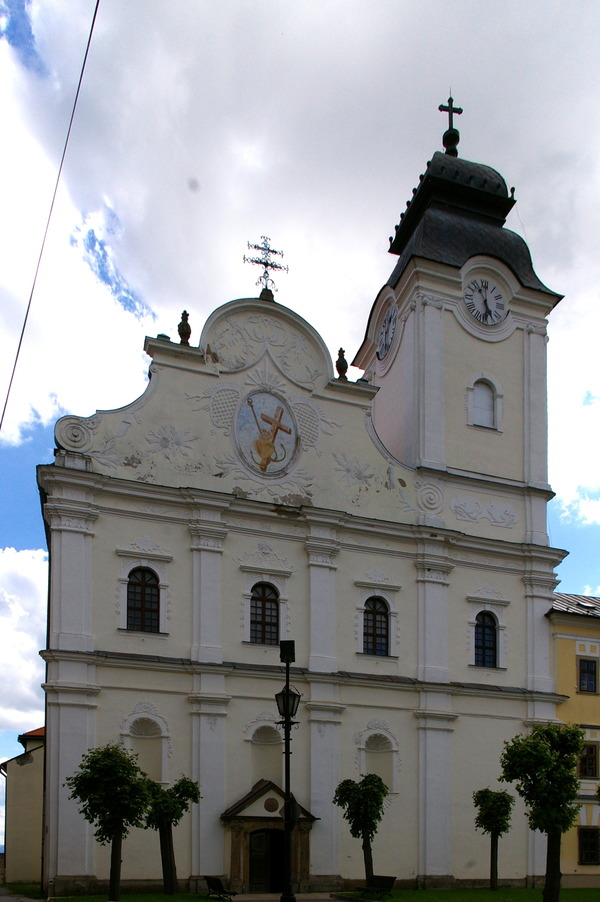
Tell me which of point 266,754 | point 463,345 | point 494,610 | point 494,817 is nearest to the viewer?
point 266,754

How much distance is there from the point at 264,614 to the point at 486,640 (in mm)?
8205

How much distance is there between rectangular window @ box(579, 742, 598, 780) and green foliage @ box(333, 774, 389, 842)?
909 cm

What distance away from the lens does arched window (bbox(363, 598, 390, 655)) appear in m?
31.5

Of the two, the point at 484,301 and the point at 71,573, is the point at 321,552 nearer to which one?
the point at 71,573

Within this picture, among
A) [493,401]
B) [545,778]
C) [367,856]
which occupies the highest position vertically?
[493,401]

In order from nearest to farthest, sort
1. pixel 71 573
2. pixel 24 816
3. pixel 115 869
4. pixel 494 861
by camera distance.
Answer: pixel 115 869 → pixel 71 573 → pixel 494 861 → pixel 24 816

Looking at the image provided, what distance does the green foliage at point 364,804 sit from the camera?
27000 mm

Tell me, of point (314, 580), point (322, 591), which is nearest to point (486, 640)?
point (322, 591)

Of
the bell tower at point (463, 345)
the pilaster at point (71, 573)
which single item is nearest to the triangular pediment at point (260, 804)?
the pilaster at point (71, 573)

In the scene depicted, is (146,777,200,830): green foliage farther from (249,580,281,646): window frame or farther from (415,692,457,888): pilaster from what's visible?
(415,692,457,888): pilaster

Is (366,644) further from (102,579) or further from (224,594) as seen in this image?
(102,579)

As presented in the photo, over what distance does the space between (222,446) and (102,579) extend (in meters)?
5.60

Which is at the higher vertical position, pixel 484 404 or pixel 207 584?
pixel 484 404

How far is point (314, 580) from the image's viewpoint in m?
30.8
